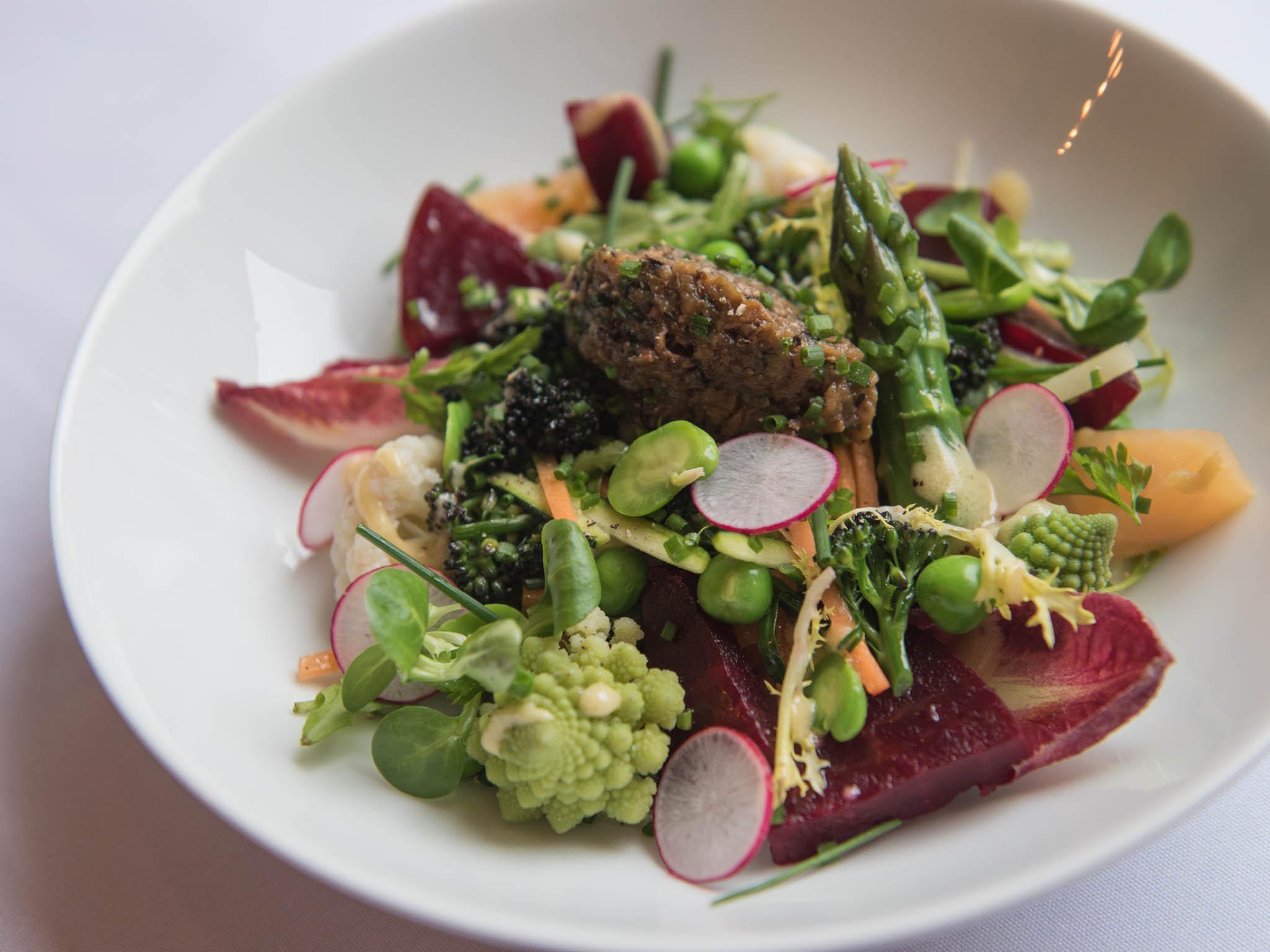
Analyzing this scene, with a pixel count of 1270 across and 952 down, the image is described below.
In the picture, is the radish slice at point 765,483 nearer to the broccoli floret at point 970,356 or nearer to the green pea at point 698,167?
the broccoli floret at point 970,356

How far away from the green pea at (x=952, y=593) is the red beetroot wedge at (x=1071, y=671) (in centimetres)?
15

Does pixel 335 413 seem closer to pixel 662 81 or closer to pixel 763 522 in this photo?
pixel 763 522

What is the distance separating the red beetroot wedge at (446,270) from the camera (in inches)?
158

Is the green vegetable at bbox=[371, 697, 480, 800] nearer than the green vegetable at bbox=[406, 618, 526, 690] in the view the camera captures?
No

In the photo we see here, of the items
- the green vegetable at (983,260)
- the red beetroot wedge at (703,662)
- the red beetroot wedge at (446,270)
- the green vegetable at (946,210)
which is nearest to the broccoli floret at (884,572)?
the red beetroot wedge at (703,662)

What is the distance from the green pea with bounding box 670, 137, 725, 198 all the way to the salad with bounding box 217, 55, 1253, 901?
43cm

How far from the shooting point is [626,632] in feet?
9.13

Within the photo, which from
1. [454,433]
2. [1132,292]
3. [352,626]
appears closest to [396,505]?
[454,433]

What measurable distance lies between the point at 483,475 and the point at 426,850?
49.6 inches

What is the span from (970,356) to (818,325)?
726mm

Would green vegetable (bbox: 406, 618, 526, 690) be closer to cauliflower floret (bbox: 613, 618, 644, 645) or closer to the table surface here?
cauliflower floret (bbox: 613, 618, 644, 645)

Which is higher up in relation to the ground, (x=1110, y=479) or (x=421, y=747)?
(x=1110, y=479)

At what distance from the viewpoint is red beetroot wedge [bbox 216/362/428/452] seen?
11.8 ft

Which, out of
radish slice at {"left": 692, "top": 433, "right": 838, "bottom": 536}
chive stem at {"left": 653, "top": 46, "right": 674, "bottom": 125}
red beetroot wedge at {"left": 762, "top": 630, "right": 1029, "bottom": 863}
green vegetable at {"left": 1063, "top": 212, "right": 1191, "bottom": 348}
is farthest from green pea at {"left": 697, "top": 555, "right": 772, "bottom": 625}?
chive stem at {"left": 653, "top": 46, "right": 674, "bottom": 125}
